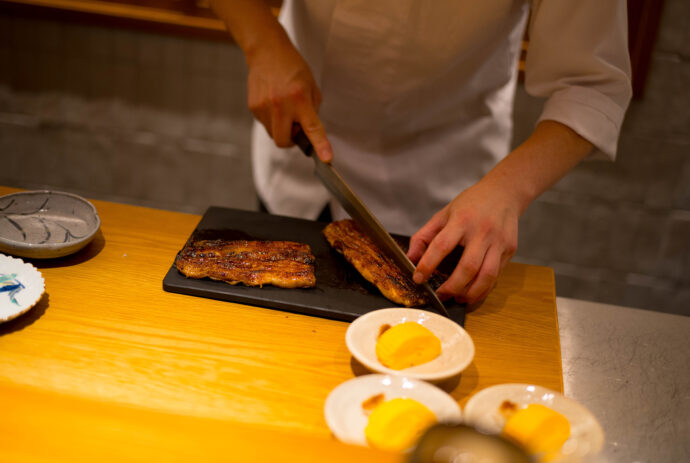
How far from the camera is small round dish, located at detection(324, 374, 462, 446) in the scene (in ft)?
3.28

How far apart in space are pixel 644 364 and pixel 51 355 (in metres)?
1.41

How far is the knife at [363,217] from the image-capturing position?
4.99 ft

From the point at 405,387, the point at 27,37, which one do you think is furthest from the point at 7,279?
the point at 27,37

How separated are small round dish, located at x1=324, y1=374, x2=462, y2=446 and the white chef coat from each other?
0.93 meters

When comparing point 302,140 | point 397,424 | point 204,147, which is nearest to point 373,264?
point 302,140

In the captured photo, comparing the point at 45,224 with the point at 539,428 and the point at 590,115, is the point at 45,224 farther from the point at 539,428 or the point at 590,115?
the point at 590,115

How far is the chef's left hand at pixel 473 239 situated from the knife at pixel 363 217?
4 cm

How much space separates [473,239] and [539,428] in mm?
570

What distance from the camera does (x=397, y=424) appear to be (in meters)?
0.96

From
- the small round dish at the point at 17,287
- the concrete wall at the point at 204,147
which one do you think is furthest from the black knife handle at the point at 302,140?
the concrete wall at the point at 204,147

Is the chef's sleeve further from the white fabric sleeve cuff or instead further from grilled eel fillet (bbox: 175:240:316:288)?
grilled eel fillet (bbox: 175:240:316:288)

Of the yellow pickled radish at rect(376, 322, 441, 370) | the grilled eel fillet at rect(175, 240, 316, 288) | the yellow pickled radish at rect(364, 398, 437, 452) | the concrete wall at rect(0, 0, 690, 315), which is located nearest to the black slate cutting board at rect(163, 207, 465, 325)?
the grilled eel fillet at rect(175, 240, 316, 288)

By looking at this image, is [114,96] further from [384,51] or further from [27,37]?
[384,51]

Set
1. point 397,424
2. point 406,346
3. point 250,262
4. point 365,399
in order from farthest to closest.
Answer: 1. point 250,262
2. point 406,346
3. point 365,399
4. point 397,424
